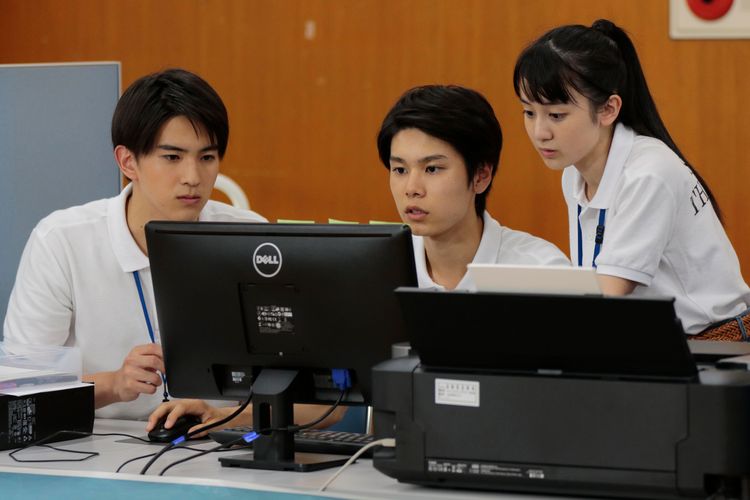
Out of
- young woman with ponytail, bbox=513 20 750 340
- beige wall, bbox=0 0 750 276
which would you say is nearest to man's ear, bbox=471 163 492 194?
young woman with ponytail, bbox=513 20 750 340

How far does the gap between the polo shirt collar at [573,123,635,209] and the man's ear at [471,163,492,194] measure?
24cm

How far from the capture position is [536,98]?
7.25 ft

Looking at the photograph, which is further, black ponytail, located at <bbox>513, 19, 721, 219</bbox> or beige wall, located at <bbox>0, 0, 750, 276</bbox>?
beige wall, located at <bbox>0, 0, 750, 276</bbox>

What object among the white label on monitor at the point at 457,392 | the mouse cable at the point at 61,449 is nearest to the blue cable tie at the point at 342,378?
the white label on monitor at the point at 457,392

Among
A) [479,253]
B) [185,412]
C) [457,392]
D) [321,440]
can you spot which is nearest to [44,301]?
[185,412]

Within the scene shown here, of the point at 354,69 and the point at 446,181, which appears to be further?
the point at 354,69

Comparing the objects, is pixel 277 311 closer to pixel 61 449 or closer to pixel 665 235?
pixel 61 449

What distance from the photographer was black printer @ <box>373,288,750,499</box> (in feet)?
4.29

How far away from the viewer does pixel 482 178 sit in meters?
2.21

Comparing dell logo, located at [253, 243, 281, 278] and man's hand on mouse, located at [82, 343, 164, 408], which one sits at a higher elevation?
dell logo, located at [253, 243, 281, 278]

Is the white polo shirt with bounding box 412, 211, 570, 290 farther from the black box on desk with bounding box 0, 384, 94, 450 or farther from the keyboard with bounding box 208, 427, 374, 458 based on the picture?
the black box on desk with bounding box 0, 384, 94, 450

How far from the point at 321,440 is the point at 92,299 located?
2.54ft

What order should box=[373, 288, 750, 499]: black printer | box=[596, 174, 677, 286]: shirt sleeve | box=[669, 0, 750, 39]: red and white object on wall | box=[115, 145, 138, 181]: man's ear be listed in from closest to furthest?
box=[373, 288, 750, 499]: black printer
box=[596, 174, 677, 286]: shirt sleeve
box=[115, 145, 138, 181]: man's ear
box=[669, 0, 750, 39]: red and white object on wall

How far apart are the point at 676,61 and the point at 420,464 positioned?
8.18 ft
